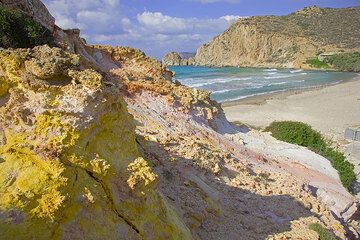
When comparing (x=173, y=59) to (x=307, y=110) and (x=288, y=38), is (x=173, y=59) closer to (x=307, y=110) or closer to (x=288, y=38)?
(x=288, y=38)

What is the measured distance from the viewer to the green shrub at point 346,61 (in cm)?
9988

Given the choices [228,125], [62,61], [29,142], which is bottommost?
[228,125]

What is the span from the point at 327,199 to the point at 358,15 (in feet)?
481

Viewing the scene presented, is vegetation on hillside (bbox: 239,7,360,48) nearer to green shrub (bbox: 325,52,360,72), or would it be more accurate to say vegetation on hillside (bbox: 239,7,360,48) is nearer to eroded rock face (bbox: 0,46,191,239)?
green shrub (bbox: 325,52,360,72)

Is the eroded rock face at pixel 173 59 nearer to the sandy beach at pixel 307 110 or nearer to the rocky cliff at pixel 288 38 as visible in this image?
the rocky cliff at pixel 288 38

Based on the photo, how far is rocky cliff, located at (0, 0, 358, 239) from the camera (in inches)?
181

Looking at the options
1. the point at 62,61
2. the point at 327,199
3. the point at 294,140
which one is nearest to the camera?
the point at 62,61

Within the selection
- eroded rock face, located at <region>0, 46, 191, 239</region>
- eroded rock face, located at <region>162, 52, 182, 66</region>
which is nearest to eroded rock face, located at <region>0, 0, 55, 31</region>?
eroded rock face, located at <region>0, 46, 191, 239</region>

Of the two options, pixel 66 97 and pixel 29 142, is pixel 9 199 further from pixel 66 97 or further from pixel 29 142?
pixel 66 97

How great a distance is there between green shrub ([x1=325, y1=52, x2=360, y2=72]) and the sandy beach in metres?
50.9

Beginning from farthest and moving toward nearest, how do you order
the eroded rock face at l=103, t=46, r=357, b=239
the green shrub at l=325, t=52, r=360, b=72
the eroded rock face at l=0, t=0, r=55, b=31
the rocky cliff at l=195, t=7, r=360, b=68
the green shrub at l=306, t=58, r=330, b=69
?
the rocky cliff at l=195, t=7, r=360, b=68 < the green shrub at l=306, t=58, r=330, b=69 < the green shrub at l=325, t=52, r=360, b=72 < the eroded rock face at l=0, t=0, r=55, b=31 < the eroded rock face at l=103, t=46, r=357, b=239

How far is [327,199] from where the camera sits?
10.8 metres

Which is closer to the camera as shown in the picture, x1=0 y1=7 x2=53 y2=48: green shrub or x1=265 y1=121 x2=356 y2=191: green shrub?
x1=0 y1=7 x2=53 y2=48: green shrub

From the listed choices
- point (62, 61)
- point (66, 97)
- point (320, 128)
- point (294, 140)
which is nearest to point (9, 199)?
point (66, 97)
